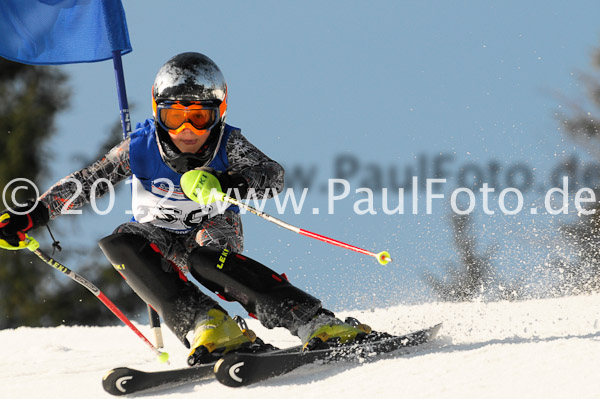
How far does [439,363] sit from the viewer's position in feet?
9.36

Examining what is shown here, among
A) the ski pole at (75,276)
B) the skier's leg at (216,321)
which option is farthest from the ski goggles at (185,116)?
the ski pole at (75,276)

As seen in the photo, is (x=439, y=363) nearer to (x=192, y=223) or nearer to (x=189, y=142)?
(x=192, y=223)

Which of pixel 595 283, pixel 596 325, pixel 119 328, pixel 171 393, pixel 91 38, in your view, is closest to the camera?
pixel 171 393

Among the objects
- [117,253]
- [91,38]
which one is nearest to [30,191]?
[91,38]

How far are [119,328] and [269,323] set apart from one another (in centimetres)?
365

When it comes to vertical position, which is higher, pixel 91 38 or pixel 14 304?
pixel 91 38

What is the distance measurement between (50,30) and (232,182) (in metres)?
3.28

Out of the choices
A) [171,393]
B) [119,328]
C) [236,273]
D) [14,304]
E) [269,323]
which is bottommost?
[14,304]

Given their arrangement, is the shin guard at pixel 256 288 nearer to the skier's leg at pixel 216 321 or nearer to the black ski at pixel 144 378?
the skier's leg at pixel 216 321

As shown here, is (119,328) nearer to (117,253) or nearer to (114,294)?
(117,253)

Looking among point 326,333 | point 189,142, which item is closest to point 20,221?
point 189,142

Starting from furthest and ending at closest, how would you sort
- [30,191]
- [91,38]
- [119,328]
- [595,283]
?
[30,191] → [119,328] → [595,283] → [91,38]

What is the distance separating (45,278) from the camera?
13188 millimetres

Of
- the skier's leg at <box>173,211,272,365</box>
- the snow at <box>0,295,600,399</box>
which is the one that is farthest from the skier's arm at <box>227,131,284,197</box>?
the snow at <box>0,295,600,399</box>
